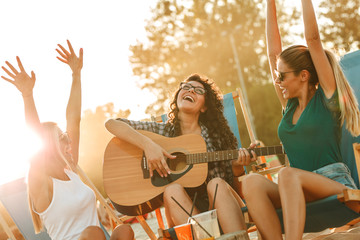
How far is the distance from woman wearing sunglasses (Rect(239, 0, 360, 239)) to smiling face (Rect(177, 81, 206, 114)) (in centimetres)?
101

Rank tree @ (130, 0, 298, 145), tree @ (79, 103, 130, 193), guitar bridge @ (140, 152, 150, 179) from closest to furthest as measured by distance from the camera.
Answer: guitar bridge @ (140, 152, 150, 179) → tree @ (79, 103, 130, 193) → tree @ (130, 0, 298, 145)

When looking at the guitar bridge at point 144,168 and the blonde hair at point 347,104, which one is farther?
the guitar bridge at point 144,168

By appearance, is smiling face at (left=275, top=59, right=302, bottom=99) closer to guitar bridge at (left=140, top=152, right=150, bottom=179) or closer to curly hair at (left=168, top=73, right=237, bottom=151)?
curly hair at (left=168, top=73, right=237, bottom=151)

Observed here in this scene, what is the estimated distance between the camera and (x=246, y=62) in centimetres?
2080

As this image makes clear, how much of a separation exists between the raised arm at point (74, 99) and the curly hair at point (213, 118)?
1028 millimetres

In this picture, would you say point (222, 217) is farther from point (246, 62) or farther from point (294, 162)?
point (246, 62)

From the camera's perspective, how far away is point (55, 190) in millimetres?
2814

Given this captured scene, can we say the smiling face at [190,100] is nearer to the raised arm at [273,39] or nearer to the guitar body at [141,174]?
the guitar body at [141,174]

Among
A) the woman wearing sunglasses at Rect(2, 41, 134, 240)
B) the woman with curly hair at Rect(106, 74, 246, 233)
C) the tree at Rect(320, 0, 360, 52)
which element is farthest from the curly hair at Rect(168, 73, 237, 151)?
the tree at Rect(320, 0, 360, 52)

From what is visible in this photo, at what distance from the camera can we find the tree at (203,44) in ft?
67.2

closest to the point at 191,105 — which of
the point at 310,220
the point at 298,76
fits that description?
the point at 298,76

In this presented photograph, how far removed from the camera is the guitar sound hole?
384 cm

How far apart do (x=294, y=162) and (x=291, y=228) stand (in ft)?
2.57

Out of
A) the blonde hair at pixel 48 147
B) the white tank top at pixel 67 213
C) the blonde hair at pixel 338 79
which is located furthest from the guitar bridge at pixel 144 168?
the blonde hair at pixel 338 79
